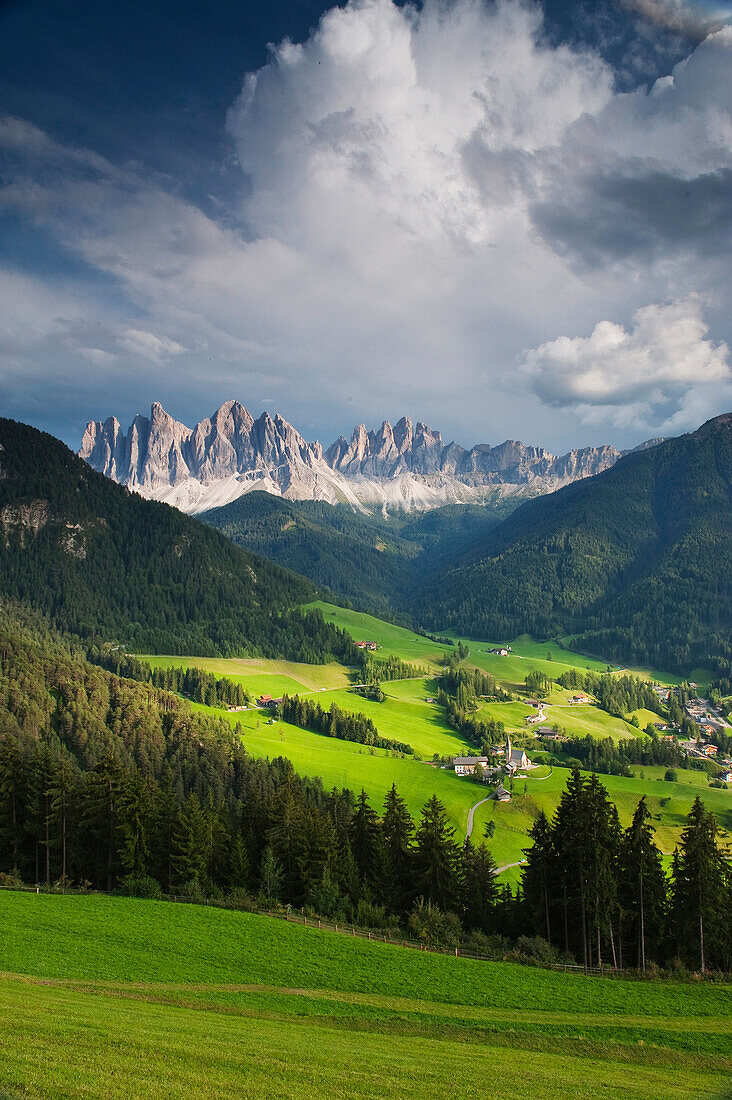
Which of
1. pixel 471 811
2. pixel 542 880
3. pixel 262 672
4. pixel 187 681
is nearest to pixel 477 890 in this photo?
pixel 542 880

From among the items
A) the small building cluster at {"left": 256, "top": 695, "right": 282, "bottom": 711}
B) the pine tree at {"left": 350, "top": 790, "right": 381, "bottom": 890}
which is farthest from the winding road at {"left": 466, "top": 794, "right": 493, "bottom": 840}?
the small building cluster at {"left": 256, "top": 695, "right": 282, "bottom": 711}

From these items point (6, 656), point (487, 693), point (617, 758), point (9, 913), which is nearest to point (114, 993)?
point (9, 913)

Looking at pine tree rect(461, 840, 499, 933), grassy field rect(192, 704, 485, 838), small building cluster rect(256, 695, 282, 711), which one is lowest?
grassy field rect(192, 704, 485, 838)

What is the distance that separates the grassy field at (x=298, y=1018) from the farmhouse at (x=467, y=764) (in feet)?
263

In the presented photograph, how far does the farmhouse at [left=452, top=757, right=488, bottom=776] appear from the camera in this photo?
11394 cm

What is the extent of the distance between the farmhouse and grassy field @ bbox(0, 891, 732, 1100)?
80.3m

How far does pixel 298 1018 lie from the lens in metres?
25.6

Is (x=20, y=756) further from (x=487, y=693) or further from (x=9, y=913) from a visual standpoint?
(x=487, y=693)

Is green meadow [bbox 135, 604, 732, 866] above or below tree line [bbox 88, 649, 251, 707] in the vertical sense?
below

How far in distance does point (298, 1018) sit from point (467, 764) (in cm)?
9570

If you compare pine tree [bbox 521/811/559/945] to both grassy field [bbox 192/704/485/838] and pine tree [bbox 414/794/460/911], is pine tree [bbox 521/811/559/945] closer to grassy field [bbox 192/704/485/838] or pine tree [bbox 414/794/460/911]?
pine tree [bbox 414/794/460/911]

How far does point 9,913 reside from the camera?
3684 centimetres

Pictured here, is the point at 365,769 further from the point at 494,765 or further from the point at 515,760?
the point at 515,760

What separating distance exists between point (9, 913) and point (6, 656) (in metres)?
91.7
